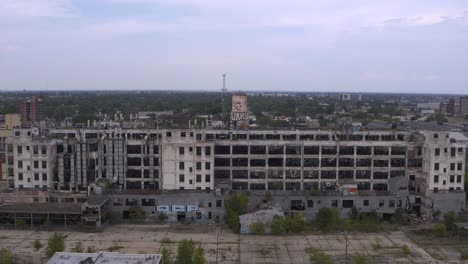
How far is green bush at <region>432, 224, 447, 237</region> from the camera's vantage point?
5421 centimetres

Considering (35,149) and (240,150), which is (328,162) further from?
(35,149)

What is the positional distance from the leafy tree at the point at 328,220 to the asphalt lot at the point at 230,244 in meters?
1.33

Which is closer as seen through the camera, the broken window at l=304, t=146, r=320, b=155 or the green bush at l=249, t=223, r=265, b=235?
the green bush at l=249, t=223, r=265, b=235

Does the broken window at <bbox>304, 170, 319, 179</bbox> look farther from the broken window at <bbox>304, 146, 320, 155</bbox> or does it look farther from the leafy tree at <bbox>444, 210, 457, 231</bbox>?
the leafy tree at <bbox>444, 210, 457, 231</bbox>

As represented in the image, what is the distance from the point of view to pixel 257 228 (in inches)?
2175

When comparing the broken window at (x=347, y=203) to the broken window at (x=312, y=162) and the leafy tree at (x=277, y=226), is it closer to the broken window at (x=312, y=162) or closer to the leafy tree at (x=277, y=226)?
the broken window at (x=312, y=162)

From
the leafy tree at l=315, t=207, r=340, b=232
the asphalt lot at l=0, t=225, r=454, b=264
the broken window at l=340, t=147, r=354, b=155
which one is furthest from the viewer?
the broken window at l=340, t=147, r=354, b=155

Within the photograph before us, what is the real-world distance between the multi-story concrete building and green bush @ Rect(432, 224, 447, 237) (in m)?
6.29

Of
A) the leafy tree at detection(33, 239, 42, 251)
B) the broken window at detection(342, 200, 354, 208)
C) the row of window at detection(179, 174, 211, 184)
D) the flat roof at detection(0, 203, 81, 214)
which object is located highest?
the row of window at detection(179, 174, 211, 184)

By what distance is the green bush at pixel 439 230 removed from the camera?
54209 mm

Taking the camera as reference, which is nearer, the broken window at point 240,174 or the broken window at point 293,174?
the broken window at point 293,174

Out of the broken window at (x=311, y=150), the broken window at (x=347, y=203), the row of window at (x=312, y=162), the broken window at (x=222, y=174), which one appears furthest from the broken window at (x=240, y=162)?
the broken window at (x=347, y=203)

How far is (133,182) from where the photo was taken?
65.1m

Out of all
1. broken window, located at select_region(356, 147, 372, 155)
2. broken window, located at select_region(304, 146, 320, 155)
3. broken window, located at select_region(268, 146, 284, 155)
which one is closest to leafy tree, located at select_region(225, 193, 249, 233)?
broken window, located at select_region(268, 146, 284, 155)
